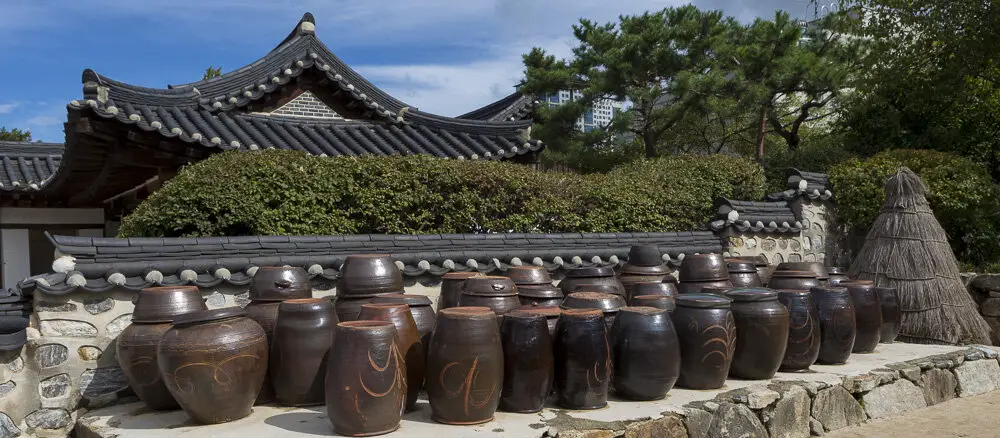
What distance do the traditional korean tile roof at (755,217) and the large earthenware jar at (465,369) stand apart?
17.2ft

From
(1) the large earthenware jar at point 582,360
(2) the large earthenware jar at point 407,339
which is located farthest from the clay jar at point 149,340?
(1) the large earthenware jar at point 582,360

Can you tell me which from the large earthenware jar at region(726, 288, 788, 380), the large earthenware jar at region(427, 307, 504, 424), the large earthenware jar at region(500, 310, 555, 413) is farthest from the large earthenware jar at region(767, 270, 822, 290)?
the large earthenware jar at region(427, 307, 504, 424)

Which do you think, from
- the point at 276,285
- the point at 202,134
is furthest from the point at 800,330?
the point at 202,134

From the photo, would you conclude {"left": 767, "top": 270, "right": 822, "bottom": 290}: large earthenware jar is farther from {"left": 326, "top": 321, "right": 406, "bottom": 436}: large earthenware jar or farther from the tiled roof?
the tiled roof

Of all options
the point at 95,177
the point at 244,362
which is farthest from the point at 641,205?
the point at 95,177

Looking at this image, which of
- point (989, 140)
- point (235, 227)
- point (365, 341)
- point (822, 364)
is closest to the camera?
point (365, 341)

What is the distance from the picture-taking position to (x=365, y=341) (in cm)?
376

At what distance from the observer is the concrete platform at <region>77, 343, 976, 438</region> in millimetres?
3861

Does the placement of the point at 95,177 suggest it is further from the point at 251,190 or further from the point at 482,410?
the point at 482,410

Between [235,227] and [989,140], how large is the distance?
10427 mm

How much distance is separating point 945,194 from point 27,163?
46.1 feet

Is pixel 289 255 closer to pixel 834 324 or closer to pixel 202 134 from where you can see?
pixel 202 134

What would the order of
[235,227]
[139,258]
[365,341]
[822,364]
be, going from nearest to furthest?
[365,341]
[139,258]
[822,364]
[235,227]

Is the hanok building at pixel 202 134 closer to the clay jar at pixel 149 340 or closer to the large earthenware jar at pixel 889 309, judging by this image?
the clay jar at pixel 149 340
